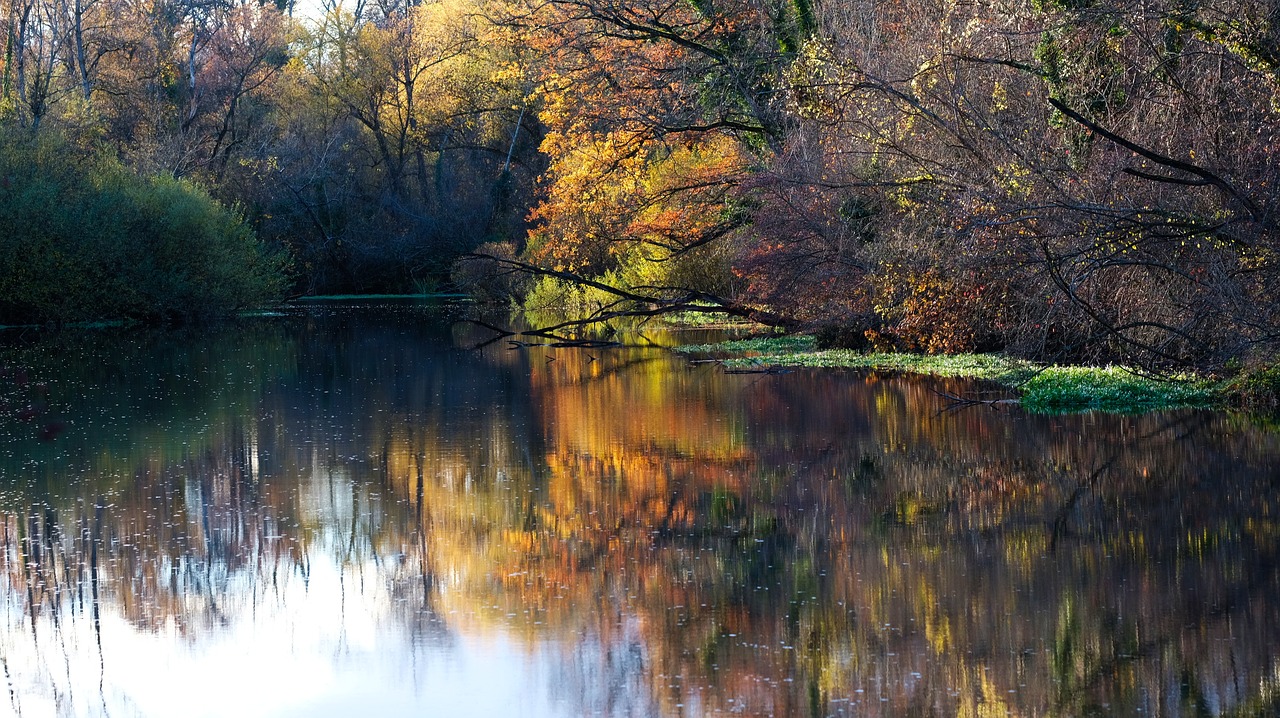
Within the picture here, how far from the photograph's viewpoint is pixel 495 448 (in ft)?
48.0

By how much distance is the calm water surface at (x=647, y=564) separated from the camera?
682 centimetres

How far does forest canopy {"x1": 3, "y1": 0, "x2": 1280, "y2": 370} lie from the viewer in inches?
579

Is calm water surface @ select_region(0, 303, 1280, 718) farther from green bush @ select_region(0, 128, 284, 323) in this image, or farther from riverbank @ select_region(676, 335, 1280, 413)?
green bush @ select_region(0, 128, 284, 323)

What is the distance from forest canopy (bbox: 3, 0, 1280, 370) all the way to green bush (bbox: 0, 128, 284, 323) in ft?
5.98

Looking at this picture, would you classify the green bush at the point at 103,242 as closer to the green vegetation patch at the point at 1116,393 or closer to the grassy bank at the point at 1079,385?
the grassy bank at the point at 1079,385

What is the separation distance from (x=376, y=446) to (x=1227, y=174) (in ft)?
31.0

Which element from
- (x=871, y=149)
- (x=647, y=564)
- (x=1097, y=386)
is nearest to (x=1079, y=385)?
(x=1097, y=386)

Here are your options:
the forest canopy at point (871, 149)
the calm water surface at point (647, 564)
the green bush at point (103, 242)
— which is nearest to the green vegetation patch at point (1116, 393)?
the forest canopy at point (871, 149)

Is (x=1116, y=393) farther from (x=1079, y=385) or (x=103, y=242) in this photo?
(x=103, y=242)

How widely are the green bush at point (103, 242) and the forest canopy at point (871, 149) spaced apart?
1.82 metres

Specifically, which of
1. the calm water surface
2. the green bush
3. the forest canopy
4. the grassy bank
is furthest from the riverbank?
the green bush

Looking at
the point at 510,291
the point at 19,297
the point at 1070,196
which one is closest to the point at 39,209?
the point at 19,297

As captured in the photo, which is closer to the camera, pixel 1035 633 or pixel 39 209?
pixel 1035 633

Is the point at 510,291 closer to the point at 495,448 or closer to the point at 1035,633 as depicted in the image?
the point at 495,448
